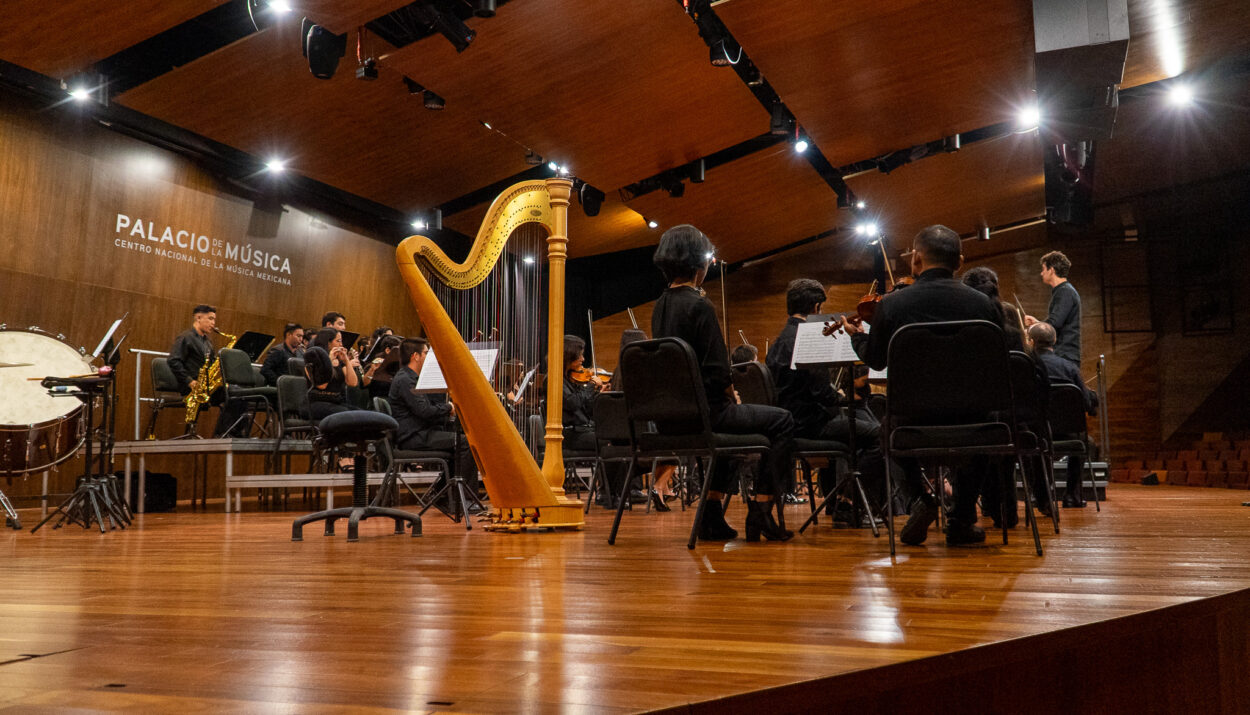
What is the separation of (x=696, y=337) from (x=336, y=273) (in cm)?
860

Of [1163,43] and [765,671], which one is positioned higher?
[1163,43]

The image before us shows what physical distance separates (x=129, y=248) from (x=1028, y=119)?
9218 millimetres

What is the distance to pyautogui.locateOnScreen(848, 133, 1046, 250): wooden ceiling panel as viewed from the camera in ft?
36.9

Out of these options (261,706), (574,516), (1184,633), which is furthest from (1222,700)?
(574,516)

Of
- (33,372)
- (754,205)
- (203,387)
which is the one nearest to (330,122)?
(203,387)

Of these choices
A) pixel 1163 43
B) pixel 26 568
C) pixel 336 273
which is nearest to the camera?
pixel 26 568

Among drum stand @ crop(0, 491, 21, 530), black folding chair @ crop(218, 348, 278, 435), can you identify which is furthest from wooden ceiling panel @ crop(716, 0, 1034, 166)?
drum stand @ crop(0, 491, 21, 530)

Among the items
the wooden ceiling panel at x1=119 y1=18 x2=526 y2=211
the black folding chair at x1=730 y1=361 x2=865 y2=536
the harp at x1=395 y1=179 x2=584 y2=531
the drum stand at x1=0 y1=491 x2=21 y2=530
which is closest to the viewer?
the harp at x1=395 y1=179 x2=584 y2=531

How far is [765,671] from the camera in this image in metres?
1.23

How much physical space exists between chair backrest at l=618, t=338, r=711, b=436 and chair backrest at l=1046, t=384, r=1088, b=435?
2432 mm

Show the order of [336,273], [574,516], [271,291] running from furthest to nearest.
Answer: [336,273] < [271,291] < [574,516]

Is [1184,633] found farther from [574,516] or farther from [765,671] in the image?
[574,516]

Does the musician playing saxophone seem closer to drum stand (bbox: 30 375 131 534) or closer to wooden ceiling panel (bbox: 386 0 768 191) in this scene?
drum stand (bbox: 30 375 131 534)

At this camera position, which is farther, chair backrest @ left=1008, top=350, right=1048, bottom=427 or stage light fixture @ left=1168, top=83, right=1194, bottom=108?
stage light fixture @ left=1168, top=83, right=1194, bottom=108
